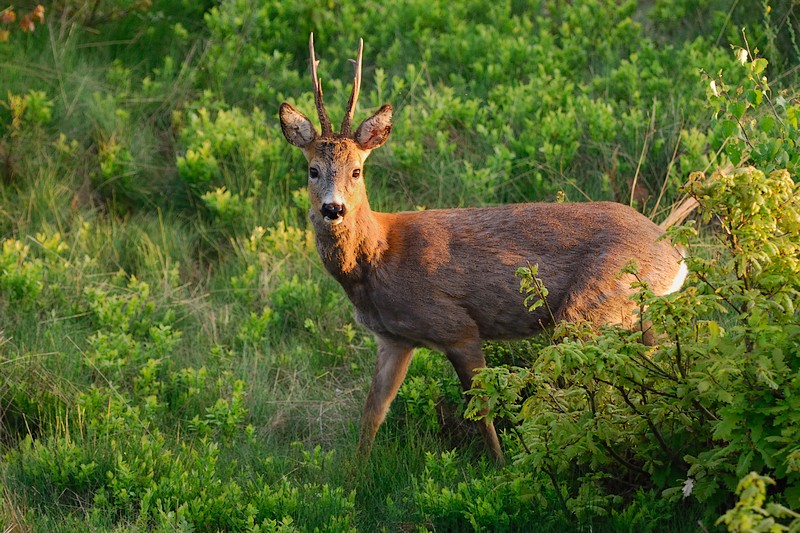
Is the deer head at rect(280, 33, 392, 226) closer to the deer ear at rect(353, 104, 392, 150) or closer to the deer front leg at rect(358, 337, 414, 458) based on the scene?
the deer ear at rect(353, 104, 392, 150)

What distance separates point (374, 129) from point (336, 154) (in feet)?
0.98

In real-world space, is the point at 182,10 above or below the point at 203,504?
above

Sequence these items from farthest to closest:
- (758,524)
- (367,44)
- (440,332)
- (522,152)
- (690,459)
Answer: (367,44), (522,152), (440,332), (690,459), (758,524)

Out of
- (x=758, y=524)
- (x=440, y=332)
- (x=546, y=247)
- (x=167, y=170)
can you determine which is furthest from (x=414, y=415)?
(x=167, y=170)

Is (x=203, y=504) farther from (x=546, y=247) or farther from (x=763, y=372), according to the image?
(x=763, y=372)

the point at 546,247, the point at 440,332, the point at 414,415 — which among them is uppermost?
the point at 546,247

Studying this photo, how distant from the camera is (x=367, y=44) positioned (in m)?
9.67

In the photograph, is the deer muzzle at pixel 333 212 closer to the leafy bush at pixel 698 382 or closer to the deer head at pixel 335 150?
the deer head at pixel 335 150

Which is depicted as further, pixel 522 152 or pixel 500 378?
pixel 522 152

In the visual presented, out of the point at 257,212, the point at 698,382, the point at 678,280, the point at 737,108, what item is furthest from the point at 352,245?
the point at 257,212

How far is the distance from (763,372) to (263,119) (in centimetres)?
578

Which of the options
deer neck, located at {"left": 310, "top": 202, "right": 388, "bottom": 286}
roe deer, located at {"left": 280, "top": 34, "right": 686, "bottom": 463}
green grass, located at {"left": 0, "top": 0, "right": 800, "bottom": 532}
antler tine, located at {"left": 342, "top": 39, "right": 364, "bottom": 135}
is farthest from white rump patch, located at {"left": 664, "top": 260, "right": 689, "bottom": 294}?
antler tine, located at {"left": 342, "top": 39, "right": 364, "bottom": 135}

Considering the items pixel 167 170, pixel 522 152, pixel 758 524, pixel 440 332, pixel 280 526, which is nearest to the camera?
pixel 758 524

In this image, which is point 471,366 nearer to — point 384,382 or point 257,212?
point 384,382
